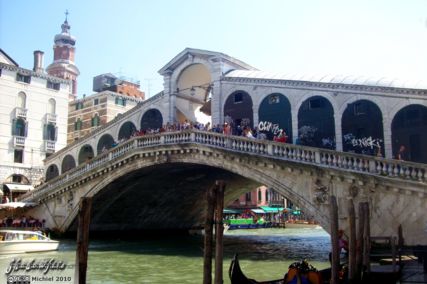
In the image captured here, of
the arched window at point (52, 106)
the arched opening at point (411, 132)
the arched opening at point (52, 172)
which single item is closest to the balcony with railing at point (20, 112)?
the arched window at point (52, 106)

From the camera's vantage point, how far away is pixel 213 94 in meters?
21.7

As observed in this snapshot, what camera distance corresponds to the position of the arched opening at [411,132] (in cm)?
1619

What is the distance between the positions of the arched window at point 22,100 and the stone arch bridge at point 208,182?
303 inches

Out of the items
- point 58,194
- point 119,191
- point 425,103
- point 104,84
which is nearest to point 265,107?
point 425,103

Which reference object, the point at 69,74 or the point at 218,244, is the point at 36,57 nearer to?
the point at 69,74

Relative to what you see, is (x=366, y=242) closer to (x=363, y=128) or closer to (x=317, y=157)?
(x=317, y=157)

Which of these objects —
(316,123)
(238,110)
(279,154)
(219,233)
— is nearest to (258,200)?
(238,110)

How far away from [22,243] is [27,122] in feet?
50.6

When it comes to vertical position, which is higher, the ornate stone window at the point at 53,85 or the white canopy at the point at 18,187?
the ornate stone window at the point at 53,85

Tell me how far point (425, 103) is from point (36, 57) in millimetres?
34728

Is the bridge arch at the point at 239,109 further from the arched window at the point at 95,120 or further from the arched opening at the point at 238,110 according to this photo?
the arched window at the point at 95,120

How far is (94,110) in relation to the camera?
37.0 metres

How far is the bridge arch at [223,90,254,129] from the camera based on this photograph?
2067 cm

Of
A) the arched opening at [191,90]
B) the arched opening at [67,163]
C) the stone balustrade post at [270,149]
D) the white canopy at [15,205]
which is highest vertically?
the arched opening at [191,90]
